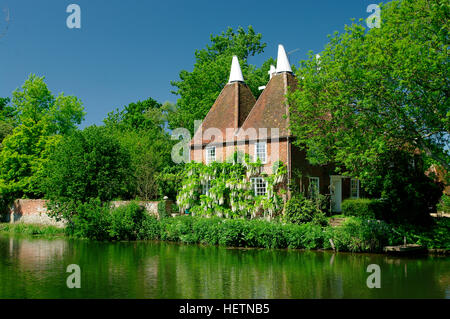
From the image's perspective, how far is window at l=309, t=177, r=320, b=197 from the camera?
25505mm

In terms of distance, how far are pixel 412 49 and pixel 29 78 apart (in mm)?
38984

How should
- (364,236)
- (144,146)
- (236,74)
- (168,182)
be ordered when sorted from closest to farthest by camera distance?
(364,236), (236,74), (168,182), (144,146)

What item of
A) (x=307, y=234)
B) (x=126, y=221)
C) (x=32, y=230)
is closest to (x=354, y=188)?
(x=307, y=234)

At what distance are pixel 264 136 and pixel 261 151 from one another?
1.04 m

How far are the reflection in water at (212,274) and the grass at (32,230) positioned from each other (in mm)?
8668

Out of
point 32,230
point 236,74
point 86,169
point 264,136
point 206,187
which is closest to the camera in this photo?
point 264,136

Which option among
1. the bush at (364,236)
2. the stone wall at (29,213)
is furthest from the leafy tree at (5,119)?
the bush at (364,236)

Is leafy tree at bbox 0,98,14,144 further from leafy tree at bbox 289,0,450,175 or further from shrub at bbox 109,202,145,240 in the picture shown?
leafy tree at bbox 289,0,450,175

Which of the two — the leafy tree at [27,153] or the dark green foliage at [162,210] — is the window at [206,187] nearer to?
the dark green foliage at [162,210]

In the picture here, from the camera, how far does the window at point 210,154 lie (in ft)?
95.7

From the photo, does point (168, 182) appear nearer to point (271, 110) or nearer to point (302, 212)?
point (271, 110)

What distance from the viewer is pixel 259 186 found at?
86.3ft
